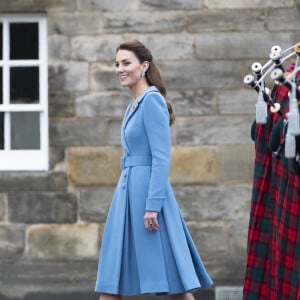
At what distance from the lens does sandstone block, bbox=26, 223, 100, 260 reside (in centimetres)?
855

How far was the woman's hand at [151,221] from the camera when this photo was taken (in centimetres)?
611

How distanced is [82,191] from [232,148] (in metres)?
1.18

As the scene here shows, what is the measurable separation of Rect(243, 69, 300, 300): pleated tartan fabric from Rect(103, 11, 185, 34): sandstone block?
3363 millimetres

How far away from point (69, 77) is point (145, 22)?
71 centimetres

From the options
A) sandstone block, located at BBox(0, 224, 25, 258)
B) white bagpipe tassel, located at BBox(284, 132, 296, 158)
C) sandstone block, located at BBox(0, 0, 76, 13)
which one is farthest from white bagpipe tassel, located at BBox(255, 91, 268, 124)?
sandstone block, located at BBox(0, 224, 25, 258)

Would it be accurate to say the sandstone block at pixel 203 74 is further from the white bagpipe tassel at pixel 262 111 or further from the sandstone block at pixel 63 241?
the white bagpipe tassel at pixel 262 111

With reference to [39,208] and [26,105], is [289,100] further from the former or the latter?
[26,105]

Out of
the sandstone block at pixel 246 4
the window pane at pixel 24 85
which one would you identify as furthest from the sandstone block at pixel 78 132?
the sandstone block at pixel 246 4

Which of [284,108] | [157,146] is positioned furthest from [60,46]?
[284,108]

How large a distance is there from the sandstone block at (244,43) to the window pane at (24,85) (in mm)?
1401

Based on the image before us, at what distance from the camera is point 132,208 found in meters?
6.22

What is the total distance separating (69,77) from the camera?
28.1ft

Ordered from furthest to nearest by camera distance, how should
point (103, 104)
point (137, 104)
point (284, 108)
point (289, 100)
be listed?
point (103, 104) → point (137, 104) → point (284, 108) → point (289, 100)

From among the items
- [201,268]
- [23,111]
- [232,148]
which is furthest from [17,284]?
[201,268]
